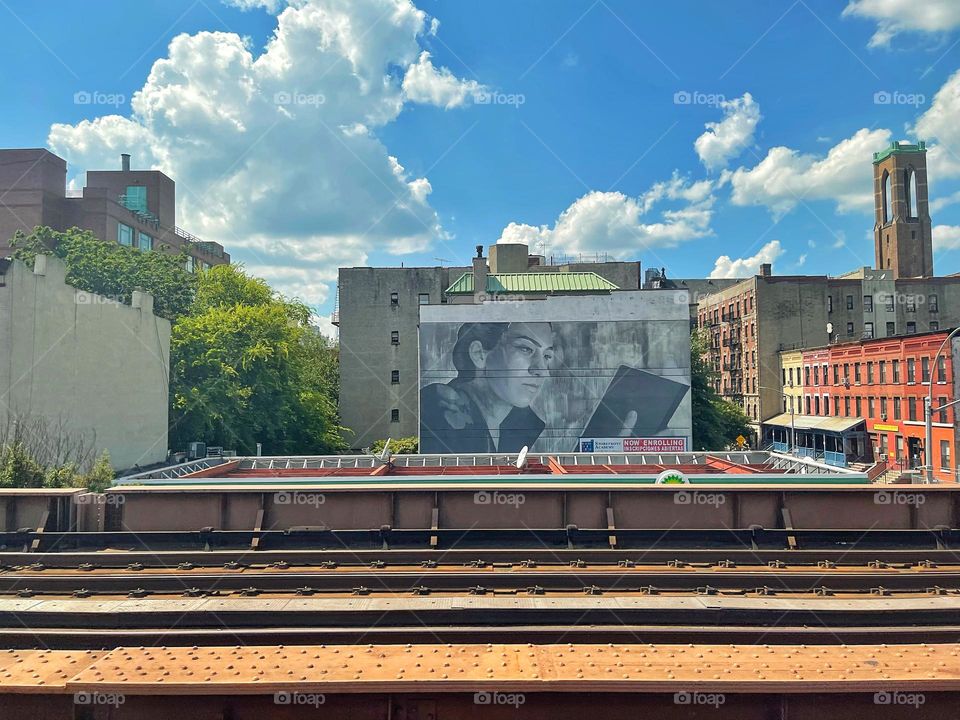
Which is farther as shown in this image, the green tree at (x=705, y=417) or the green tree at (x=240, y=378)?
the green tree at (x=705, y=417)

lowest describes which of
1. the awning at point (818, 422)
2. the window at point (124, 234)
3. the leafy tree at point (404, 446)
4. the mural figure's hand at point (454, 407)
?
the leafy tree at point (404, 446)

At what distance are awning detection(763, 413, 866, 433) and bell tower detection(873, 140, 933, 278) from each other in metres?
45.1

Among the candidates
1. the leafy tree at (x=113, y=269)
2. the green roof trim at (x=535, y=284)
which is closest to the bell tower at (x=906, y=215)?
the green roof trim at (x=535, y=284)

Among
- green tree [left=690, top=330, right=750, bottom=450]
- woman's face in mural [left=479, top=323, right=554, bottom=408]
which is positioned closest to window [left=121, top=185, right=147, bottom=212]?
woman's face in mural [left=479, top=323, right=554, bottom=408]

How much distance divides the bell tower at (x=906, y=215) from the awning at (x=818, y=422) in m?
45.1

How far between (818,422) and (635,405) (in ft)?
62.1

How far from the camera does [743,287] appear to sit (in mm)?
57750

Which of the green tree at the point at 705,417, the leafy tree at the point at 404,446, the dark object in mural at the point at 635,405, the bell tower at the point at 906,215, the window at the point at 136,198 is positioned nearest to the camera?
the dark object in mural at the point at 635,405

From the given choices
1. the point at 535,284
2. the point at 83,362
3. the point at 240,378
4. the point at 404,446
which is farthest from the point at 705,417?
the point at 83,362

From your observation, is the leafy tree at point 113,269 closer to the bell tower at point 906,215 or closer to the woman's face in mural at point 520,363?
the woman's face in mural at point 520,363

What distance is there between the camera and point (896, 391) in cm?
3750

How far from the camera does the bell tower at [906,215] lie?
8106cm

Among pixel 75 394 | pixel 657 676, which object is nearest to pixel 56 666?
pixel 657 676

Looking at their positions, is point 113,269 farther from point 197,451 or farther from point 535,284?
point 535,284
